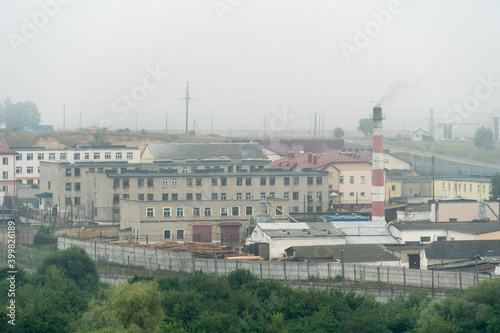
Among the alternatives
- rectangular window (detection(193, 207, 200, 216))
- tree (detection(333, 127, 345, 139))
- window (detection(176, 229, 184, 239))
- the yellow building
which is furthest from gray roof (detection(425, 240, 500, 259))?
tree (detection(333, 127, 345, 139))

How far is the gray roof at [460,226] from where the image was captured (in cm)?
2842

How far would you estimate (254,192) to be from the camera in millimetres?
36469

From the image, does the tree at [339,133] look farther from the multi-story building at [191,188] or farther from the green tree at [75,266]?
the green tree at [75,266]

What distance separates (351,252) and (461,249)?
3.71 meters

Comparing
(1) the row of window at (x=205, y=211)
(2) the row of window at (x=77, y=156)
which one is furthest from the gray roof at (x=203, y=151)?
(1) the row of window at (x=205, y=211)

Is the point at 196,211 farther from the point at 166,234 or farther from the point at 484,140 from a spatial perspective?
the point at 484,140

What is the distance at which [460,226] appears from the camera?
2991 cm

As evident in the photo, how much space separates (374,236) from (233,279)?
875 centimetres

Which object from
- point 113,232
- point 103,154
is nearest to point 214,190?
point 113,232

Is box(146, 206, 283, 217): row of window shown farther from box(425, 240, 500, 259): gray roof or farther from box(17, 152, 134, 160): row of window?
box(17, 152, 134, 160): row of window

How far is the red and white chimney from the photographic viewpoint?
3319 cm

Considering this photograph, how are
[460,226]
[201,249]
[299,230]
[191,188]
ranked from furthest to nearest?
[191,188], [460,226], [299,230], [201,249]

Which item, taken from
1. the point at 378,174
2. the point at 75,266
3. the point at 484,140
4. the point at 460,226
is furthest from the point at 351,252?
Result: the point at 484,140

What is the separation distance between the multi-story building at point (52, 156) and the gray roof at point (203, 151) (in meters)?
1.80
